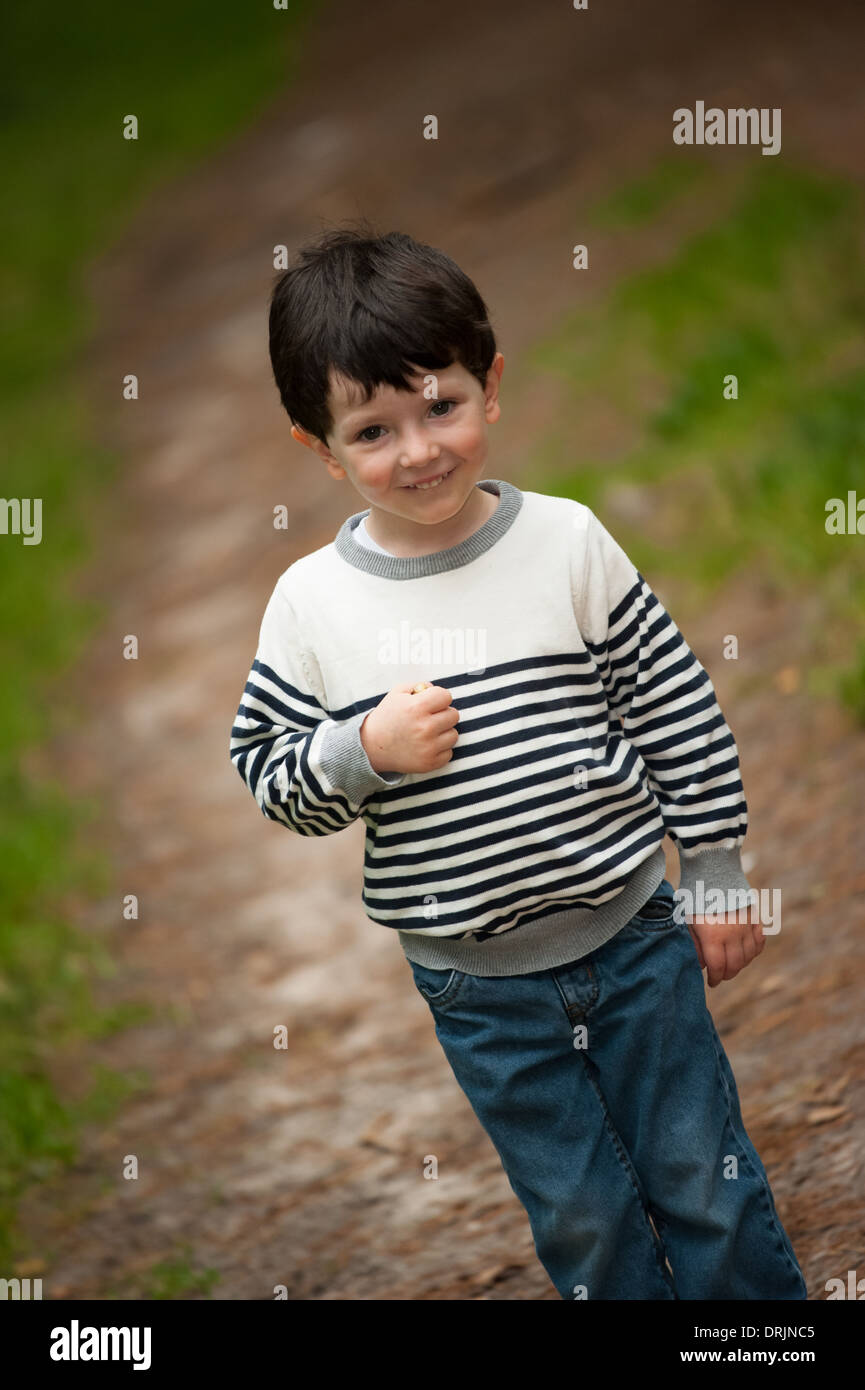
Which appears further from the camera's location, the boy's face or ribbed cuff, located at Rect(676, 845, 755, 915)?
ribbed cuff, located at Rect(676, 845, 755, 915)

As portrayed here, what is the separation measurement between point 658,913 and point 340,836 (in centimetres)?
301

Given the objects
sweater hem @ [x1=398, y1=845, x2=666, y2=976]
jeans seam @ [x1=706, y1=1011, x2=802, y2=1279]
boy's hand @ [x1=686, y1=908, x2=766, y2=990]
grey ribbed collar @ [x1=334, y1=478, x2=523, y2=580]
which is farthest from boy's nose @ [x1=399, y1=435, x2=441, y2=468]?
jeans seam @ [x1=706, y1=1011, x2=802, y2=1279]

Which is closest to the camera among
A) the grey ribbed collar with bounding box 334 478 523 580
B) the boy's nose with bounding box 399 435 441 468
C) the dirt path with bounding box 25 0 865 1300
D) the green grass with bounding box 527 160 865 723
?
the boy's nose with bounding box 399 435 441 468

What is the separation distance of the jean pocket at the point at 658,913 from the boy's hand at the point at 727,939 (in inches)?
1.6

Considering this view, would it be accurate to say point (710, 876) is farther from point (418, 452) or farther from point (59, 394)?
point (59, 394)

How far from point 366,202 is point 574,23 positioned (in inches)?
118

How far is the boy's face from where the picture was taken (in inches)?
71.2

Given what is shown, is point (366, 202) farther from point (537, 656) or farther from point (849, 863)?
point (537, 656)

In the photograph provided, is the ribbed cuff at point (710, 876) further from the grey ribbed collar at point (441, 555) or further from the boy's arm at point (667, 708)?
the grey ribbed collar at point (441, 555)

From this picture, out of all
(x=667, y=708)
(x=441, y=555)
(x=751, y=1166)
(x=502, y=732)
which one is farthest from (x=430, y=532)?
(x=751, y=1166)

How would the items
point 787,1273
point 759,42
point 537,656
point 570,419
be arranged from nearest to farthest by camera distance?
point 537,656 < point 787,1273 < point 570,419 < point 759,42

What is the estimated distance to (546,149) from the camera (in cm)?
980

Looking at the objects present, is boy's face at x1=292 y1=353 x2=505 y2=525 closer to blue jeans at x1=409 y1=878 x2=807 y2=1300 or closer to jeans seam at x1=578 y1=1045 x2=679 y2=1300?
blue jeans at x1=409 y1=878 x2=807 y2=1300

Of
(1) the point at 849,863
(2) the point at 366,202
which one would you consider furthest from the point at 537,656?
(2) the point at 366,202
